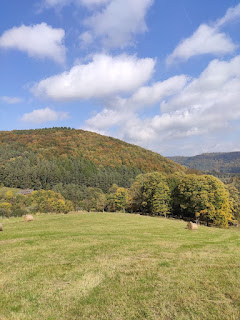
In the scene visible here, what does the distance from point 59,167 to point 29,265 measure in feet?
520

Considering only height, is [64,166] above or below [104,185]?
above

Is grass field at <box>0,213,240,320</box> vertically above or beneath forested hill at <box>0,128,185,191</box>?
beneath

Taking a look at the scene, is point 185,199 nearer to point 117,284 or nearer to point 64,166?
point 117,284

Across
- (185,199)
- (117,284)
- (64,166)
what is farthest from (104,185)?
(117,284)

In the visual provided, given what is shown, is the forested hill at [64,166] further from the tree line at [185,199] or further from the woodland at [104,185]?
the tree line at [185,199]

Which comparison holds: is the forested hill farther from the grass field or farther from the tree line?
the grass field

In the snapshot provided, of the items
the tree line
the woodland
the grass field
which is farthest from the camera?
the woodland

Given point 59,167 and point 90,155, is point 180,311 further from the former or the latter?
point 90,155

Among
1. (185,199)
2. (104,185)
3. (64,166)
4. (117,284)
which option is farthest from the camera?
(64,166)

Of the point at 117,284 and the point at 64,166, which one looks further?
the point at 64,166

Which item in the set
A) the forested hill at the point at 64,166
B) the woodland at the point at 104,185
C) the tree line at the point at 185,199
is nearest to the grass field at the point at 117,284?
the tree line at the point at 185,199

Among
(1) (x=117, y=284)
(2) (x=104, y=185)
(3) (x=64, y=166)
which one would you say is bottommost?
(2) (x=104, y=185)

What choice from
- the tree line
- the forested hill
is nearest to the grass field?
the tree line

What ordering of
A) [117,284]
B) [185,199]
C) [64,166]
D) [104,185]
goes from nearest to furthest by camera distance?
1. [117,284]
2. [185,199]
3. [104,185]
4. [64,166]
